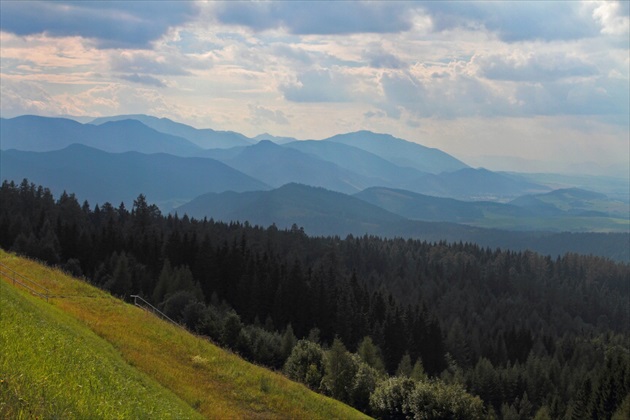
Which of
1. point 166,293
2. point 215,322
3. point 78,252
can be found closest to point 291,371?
point 215,322

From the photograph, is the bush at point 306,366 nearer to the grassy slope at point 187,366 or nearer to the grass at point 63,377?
the grassy slope at point 187,366

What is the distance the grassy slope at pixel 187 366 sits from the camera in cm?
3209

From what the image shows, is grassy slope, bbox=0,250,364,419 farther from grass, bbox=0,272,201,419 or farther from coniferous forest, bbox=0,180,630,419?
coniferous forest, bbox=0,180,630,419

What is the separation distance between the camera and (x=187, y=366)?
36.3m

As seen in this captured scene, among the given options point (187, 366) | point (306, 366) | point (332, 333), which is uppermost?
point (187, 366)

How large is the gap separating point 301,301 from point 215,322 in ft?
130

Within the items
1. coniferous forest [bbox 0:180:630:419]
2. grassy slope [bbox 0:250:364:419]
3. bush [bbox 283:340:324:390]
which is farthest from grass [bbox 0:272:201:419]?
bush [bbox 283:340:324:390]

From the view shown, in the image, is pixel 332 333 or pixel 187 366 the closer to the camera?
pixel 187 366

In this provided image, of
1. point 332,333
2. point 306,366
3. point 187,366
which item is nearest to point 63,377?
point 187,366

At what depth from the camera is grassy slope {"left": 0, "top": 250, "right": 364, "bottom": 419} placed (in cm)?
3209

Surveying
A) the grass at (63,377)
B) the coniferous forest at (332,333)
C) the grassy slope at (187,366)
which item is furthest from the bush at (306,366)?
the grass at (63,377)

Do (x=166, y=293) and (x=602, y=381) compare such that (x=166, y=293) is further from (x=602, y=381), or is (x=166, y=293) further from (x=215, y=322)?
(x=602, y=381)

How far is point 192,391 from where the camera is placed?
32125 millimetres

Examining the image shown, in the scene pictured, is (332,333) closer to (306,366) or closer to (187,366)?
(306,366)
